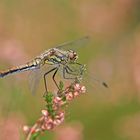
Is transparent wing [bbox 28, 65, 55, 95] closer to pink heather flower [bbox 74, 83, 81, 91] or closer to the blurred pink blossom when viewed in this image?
the blurred pink blossom

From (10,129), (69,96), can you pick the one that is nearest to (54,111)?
(69,96)

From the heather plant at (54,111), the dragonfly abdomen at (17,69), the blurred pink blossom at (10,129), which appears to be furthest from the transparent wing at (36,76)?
the heather plant at (54,111)

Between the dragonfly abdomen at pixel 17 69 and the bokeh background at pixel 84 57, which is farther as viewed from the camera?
the bokeh background at pixel 84 57

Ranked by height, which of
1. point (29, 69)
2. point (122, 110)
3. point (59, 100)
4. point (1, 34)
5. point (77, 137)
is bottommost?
point (59, 100)

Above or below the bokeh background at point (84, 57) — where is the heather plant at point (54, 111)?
below

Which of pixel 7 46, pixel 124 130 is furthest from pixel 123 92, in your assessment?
pixel 7 46

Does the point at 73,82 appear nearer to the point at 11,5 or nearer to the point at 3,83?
the point at 3,83

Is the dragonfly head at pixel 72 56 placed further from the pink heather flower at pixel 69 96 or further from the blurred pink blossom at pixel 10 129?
the pink heather flower at pixel 69 96

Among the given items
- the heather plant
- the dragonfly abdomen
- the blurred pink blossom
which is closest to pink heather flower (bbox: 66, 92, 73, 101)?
the heather plant
